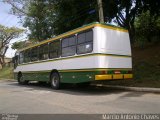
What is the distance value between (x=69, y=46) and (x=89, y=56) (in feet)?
6.96

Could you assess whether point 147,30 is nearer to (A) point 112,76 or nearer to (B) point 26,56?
(B) point 26,56

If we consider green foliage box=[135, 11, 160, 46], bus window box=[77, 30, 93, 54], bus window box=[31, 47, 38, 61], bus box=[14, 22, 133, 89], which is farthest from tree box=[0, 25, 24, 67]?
bus window box=[77, 30, 93, 54]

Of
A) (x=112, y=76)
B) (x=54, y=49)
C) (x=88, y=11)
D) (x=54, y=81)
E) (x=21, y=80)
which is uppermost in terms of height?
(x=88, y=11)

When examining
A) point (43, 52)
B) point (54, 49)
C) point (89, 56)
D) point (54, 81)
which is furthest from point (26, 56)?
point (89, 56)

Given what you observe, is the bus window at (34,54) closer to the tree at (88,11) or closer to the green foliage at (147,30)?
the tree at (88,11)

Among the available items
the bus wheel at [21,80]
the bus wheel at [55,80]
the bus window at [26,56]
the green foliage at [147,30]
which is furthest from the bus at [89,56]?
the green foliage at [147,30]

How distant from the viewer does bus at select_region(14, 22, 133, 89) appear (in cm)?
1233

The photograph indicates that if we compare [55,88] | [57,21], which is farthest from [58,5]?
[55,88]

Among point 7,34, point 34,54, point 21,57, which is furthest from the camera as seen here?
point 7,34

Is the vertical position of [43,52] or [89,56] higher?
[43,52]

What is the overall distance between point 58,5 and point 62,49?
837 cm

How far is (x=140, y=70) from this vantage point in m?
16.6

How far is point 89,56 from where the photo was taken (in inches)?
494

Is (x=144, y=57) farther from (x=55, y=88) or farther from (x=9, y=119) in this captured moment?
(x=9, y=119)
